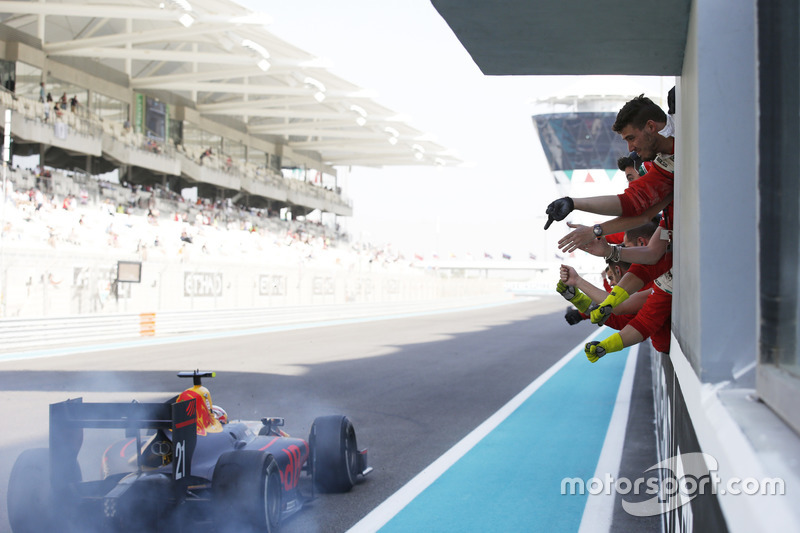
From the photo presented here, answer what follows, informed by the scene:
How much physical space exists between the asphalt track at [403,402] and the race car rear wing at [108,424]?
87cm

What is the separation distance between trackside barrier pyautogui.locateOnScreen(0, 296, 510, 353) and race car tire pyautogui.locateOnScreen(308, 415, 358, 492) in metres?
13.1

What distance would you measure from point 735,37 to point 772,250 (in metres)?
0.82

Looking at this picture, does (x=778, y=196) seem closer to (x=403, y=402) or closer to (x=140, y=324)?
(x=403, y=402)

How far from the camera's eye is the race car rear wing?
13.8ft

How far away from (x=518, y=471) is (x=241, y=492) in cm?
300

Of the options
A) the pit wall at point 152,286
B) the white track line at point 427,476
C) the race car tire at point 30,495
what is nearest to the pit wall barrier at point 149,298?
the pit wall at point 152,286

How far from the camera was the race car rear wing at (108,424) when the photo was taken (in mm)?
4211

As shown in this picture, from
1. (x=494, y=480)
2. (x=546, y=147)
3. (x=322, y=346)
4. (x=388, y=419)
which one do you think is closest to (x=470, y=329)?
(x=322, y=346)

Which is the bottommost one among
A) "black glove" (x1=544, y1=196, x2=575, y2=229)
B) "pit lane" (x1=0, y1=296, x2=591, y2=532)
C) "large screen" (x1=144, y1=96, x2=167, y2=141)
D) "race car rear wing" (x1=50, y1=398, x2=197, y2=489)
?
"pit lane" (x1=0, y1=296, x2=591, y2=532)

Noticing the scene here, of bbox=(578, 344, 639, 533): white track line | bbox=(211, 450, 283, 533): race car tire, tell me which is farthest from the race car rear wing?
bbox=(578, 344, 639, 533): white track line

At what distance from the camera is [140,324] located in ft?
69.5

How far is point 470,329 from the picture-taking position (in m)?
26.7

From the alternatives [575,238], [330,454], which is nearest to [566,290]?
[575,238]

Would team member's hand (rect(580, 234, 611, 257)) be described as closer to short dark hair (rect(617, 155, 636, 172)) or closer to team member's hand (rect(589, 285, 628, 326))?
team member's hand (rect(589, 285, 628, 326))
